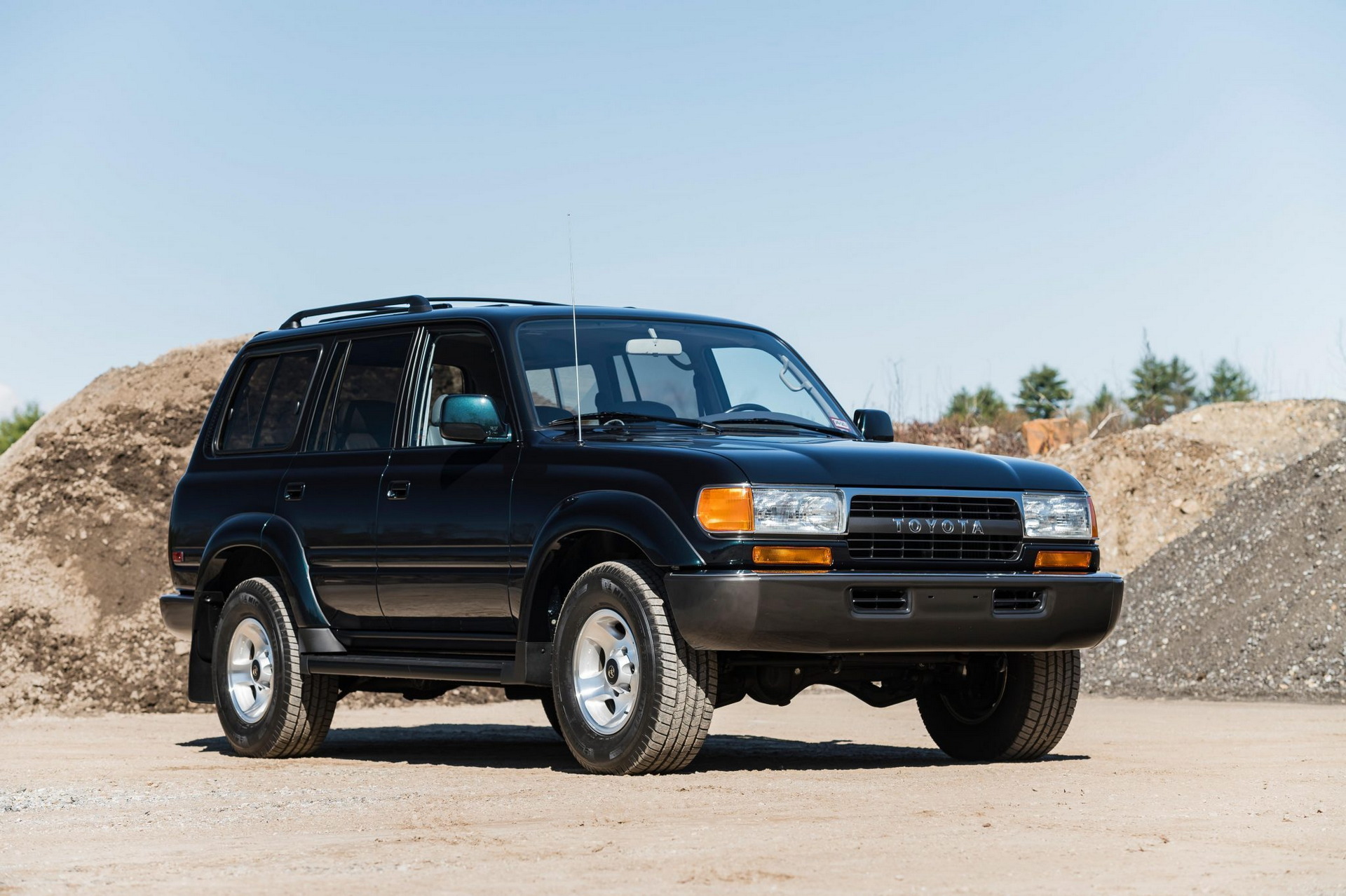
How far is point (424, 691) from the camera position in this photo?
9914mm

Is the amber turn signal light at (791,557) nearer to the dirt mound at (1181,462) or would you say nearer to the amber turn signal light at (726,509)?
the amber turn signal light at (726,509)

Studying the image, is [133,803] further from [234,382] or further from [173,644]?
[173,644]

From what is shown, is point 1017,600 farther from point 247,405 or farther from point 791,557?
point 247,405

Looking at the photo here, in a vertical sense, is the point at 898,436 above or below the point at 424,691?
above

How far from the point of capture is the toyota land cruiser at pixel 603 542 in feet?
24.9

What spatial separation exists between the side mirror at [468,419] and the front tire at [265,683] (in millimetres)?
1852

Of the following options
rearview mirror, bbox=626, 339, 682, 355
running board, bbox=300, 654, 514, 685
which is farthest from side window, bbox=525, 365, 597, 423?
running board, bbox=300, 654, 514, 685

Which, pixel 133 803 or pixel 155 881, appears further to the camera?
pixel 133 803

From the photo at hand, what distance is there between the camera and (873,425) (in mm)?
9375

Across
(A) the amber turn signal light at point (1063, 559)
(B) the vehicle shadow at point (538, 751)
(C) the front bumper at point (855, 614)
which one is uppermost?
(A) the amber turn signal light at point (1063, 559)

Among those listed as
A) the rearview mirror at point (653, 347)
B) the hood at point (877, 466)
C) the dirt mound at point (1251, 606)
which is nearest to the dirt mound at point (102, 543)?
the dirt mound at point (1251, 606)

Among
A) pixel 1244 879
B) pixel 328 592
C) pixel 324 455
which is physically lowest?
pixel 1244 879

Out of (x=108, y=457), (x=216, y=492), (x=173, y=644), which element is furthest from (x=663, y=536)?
(x=108, y=457)

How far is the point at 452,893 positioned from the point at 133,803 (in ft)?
9.47
